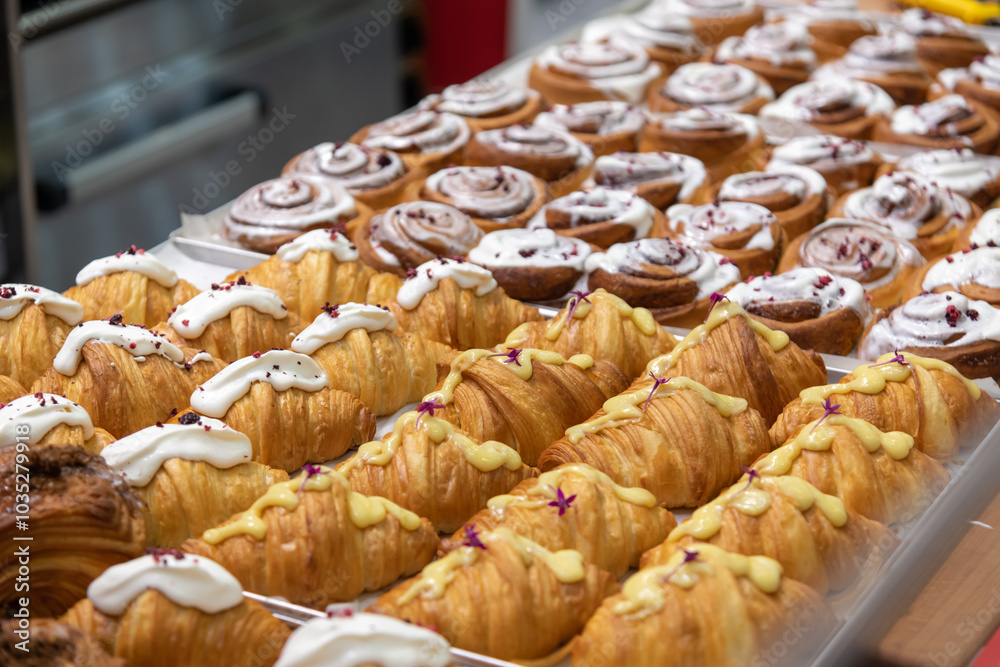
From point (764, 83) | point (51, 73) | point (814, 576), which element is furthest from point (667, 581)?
point (51, 73)

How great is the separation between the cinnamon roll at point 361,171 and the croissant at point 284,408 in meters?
1.58

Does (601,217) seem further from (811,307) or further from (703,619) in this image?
(703,619)

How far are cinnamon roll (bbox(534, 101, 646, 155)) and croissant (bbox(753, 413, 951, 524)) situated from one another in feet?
7.77

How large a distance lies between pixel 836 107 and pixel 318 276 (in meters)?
2.72

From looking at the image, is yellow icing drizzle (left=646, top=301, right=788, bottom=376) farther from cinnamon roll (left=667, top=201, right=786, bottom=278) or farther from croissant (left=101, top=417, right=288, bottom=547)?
croissant (left=101, top=417, right=288, bottom=547)

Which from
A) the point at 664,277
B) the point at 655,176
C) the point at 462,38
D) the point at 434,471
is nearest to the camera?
the point at 434,471

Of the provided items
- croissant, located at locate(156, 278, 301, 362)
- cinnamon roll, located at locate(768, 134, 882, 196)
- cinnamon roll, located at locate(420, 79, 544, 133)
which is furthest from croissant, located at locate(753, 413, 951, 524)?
cinnamon roll, located at locate(420, 79, 544, 133)

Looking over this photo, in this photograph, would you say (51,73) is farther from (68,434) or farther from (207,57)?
(68,434)

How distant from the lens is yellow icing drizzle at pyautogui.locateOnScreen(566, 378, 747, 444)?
2895 millimetres

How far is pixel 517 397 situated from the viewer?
298 cm

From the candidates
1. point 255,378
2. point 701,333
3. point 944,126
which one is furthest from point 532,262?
point 944,126

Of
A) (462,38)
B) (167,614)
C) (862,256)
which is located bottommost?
(462,38)

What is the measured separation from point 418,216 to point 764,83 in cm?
228

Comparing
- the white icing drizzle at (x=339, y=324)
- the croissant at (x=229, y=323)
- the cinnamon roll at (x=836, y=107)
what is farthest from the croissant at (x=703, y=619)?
the cinnamon roll at (x=836, y=107)
